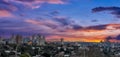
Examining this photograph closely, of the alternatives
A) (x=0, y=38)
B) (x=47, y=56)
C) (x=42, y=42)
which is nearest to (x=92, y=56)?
(x=47, y=56)

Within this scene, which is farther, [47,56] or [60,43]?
[60,43]

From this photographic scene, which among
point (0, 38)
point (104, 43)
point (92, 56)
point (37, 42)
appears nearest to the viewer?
point (92, 56)

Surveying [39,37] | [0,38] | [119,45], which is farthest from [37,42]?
[119,45]

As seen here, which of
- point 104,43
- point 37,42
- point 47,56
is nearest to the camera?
point 47,56

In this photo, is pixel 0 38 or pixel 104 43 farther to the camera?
pixel 104 43

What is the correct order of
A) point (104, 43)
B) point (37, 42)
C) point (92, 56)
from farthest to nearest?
point (37, 42) → point (104, 43) → point (92, 56)

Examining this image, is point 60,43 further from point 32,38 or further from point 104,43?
point 104,43

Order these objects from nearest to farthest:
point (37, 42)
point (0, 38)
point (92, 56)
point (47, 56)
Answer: point (92, 56)
point (47, 56)
point (0, 38)
point (37, 42)

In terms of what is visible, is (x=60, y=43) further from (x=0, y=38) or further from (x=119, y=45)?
(x=0, y=38)

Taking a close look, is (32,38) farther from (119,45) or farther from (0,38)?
(119,45)
